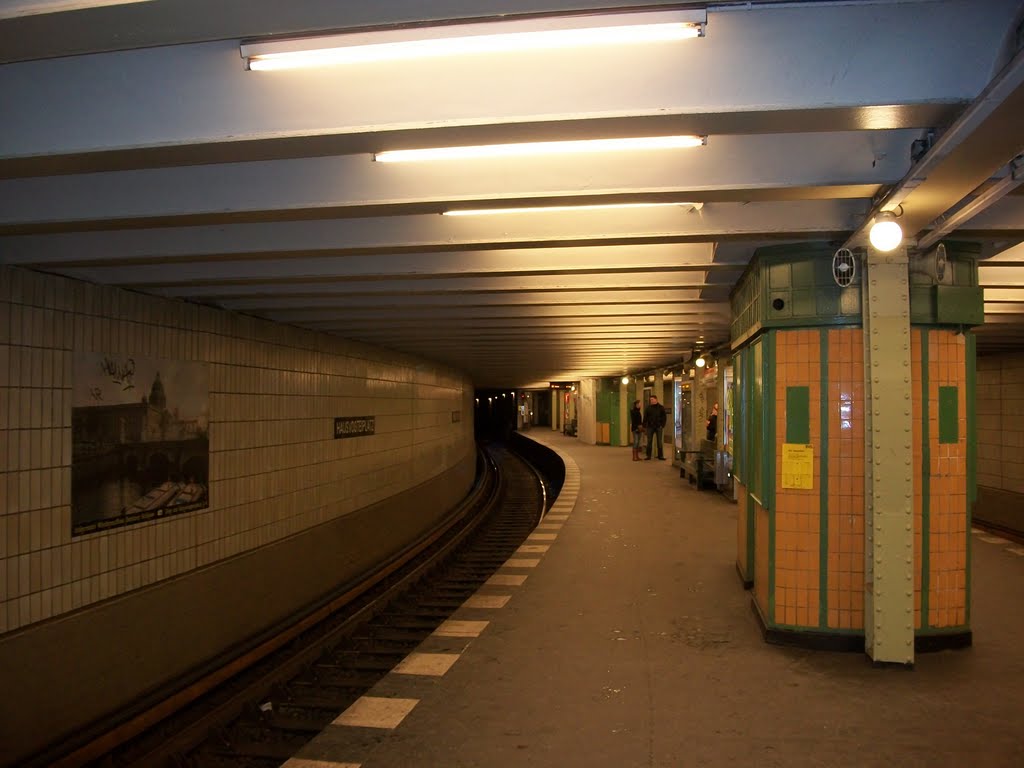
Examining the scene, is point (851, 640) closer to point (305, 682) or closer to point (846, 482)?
point (846, 482)

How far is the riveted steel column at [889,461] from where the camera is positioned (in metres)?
4.91

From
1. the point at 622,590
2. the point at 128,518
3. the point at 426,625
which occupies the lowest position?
the point at 426,625

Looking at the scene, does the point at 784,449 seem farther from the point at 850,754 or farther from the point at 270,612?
the point at 270,612

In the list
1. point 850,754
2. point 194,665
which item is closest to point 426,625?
point 194,665

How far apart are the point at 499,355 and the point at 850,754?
12.7 m

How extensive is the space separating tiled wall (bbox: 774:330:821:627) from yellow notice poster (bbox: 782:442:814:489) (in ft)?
0.10

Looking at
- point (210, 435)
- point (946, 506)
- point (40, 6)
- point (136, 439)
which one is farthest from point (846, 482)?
point (210, 435)

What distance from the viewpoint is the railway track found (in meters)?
5.32

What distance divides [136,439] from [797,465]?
569cm

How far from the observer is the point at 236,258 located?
18.2ft

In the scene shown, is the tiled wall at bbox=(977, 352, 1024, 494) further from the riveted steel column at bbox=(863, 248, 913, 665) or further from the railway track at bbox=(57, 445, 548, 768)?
the railway track at bbox=(57, 445, 548, 768)

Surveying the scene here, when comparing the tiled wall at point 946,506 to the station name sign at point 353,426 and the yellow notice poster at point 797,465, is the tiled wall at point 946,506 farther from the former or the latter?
the station name sign at point 353,426

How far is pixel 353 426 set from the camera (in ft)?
37.9

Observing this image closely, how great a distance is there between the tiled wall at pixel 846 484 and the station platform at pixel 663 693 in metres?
0.38
